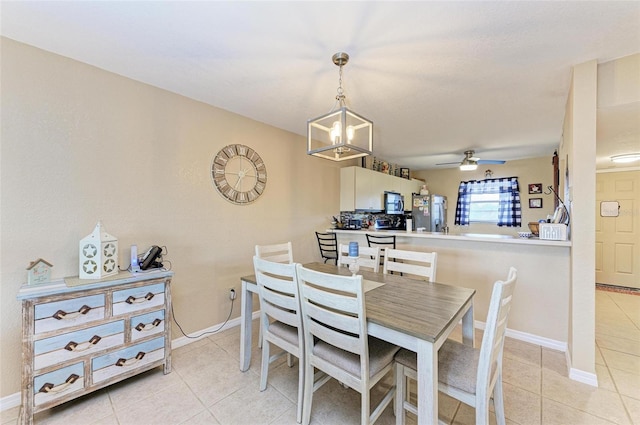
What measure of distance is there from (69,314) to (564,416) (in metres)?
3.23

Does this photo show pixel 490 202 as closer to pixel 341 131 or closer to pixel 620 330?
pixel 620 330

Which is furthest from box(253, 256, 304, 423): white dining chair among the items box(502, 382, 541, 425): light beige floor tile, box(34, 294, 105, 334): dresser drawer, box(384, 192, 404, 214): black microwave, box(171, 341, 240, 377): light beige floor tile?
box(384, 192, 404, 214): black microwave

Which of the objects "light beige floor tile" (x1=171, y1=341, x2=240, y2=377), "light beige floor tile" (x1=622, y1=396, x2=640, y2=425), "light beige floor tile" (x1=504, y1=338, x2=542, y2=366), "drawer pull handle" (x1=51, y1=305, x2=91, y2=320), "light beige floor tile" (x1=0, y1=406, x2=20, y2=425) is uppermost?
"drawer pull handle" (x1=51, y1=305, x2=91, y2=320)

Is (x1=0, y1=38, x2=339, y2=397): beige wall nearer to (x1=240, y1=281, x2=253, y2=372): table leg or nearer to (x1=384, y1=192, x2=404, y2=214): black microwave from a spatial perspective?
(x1=240, y1=281, x2=253, y2=372): table leg

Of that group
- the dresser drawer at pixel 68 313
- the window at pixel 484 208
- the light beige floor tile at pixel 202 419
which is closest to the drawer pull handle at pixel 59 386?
the dresser drawer at pixel 68 313

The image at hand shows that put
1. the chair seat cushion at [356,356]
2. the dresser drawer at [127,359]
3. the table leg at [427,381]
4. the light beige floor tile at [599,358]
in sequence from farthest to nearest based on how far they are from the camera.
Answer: the light beige floor tile at [599,358], the dresser drawer at [127,359], the chair seat cushion at [356,356], the table leg at [427,381]

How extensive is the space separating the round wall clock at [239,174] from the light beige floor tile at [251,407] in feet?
6.14

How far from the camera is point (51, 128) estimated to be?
191cm

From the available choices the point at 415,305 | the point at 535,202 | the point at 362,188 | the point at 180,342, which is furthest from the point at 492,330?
A: the point at 535,202

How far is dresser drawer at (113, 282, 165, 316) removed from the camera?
187cm

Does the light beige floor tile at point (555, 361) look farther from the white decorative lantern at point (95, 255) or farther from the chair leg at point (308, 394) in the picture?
the white decorative lantern at point (95, 255)

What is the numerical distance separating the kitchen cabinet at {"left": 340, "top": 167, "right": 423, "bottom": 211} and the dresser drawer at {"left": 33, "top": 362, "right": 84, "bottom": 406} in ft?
11.8

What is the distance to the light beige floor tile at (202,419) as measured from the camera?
162 centimetres

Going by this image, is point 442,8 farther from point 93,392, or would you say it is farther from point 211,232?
point 93,392
